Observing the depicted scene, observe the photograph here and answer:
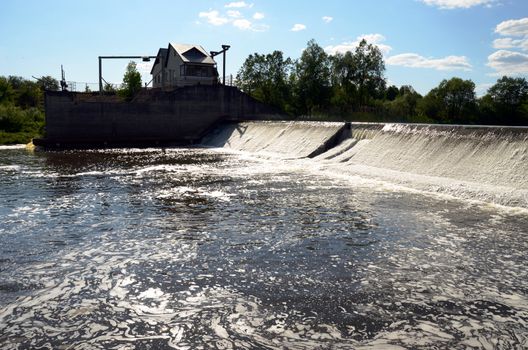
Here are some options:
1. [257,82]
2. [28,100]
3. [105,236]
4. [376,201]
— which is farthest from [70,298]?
[28,100]

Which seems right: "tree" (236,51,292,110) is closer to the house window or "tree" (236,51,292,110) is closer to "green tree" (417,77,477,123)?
the house window

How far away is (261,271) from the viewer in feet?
23.4

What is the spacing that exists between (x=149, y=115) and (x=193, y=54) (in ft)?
41.6

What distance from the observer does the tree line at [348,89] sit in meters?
51.2

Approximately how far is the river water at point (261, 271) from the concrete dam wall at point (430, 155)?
142 cm

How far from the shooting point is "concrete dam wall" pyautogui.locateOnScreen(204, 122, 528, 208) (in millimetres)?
13523

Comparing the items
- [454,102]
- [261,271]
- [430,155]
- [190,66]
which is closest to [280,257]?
[261,271]

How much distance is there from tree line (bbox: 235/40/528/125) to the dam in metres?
34.5

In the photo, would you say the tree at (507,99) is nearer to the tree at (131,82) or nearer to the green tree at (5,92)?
the tree at (131,82)

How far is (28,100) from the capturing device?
264 ft

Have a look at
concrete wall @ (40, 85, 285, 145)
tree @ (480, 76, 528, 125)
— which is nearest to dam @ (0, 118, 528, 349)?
concrete wall @ (40, 85, 285, 145)

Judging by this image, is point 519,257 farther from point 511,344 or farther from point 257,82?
point 257,82

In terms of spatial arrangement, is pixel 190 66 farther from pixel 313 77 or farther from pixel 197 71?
pixel 313 77

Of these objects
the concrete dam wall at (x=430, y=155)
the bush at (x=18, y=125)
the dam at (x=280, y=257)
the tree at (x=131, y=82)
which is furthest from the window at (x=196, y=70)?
the dam at (x=280, y=257)
